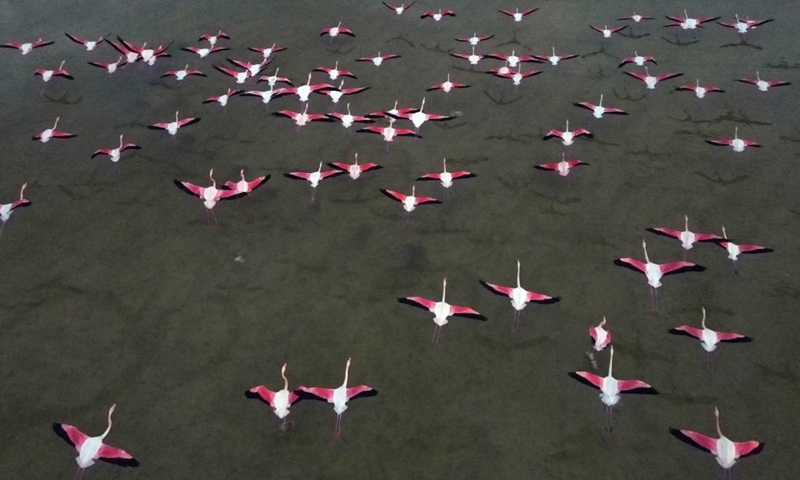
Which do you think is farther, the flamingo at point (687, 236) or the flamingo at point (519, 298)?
the flamingo at point (687, 236)

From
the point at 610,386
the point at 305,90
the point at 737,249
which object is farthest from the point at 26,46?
the point at 737,249

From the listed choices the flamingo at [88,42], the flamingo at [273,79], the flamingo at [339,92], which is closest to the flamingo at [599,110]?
the flamingo at [339,92]

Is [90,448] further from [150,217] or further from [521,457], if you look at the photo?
[521,457]

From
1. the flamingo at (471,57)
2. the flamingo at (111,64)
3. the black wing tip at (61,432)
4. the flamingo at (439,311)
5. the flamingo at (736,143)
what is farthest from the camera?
the flamingo at (471,57)

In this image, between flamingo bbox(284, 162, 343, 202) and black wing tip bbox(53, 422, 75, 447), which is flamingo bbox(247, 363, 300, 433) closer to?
black wing tip bbox(53, 422, 75, 447)

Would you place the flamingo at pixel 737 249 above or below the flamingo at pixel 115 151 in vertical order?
below

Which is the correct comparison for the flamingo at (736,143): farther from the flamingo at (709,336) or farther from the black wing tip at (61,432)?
the black wing tip at (61,432)

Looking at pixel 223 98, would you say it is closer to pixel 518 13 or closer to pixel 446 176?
pixel 446 176

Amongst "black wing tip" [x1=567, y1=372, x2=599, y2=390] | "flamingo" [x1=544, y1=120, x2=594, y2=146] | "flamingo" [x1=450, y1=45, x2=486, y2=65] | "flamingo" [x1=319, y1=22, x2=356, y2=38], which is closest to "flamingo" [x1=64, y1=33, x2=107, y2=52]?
"flamingo" [x1=319, y1=22, x2=356, y2=38]
